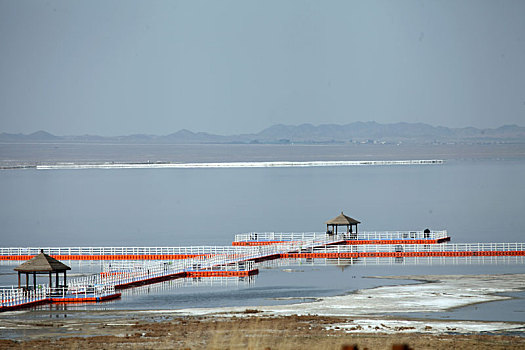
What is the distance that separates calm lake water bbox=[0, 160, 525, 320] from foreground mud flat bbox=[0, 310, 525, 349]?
18.8ft

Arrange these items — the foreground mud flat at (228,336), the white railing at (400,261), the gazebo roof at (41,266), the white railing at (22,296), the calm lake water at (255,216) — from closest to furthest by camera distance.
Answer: the foreground mud flat at (228,336), the white railing at (22,296), the gazebo roof at (41,266), the calm lake water at (255,216), the white railing at (400,261)

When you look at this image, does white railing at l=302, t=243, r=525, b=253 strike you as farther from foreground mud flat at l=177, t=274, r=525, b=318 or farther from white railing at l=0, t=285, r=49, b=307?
white railing at l=0, t=285, r=49, b=307

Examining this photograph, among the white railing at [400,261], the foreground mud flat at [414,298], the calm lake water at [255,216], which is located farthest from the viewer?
the white railing at [400,261]

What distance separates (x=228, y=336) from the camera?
1350 inches

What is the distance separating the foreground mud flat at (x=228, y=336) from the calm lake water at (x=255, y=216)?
18.8ft

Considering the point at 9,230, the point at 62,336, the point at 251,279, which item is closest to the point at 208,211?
the point at 9,230

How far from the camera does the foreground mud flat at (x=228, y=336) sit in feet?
107

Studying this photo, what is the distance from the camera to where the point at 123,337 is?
34.9 metres

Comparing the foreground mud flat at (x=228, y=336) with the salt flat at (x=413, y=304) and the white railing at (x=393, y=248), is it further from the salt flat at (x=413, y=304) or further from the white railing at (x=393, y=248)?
the white railing at (x=393, y=248)

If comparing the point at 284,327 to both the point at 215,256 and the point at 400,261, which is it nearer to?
the point at 215,256

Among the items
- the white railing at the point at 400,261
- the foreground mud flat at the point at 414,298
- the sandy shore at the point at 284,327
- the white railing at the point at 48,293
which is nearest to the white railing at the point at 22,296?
the white railing at the point at 48,293

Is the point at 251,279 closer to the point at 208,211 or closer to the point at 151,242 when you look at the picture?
the point at 151,242

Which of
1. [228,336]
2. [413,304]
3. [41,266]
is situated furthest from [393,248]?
[228,336]

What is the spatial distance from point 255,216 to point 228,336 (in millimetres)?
83659
